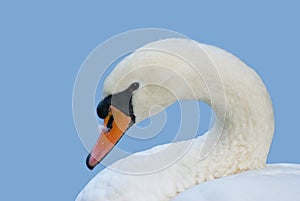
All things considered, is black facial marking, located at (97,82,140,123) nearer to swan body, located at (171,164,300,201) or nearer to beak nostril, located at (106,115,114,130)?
beak nostril, located at (106,115,114,130)

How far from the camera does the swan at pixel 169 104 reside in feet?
8.68

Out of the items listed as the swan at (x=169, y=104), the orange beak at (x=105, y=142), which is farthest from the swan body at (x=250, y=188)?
the orange beak at (x=105, y=142)

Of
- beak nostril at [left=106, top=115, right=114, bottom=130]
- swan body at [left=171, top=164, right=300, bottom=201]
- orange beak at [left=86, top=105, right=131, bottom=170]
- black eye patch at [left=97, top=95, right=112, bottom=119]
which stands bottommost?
swan body at [left=171, top=164, right=300, bottom=201]

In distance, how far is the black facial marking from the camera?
2646 millimetres

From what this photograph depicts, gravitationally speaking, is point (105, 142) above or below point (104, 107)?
below

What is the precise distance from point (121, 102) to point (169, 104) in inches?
6.4

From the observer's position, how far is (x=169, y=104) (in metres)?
2.71

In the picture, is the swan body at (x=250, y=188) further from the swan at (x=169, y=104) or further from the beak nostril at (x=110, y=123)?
the beak nostril at (x=110, y=123)

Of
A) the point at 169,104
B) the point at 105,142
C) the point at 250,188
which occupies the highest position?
the point at 169,104

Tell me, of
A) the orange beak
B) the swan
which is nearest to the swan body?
the swan

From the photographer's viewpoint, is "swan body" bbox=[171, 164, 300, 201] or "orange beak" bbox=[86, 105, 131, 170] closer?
"swan body" bbox=[171, 164, 300, 201]

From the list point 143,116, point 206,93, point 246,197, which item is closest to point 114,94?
point 143,116

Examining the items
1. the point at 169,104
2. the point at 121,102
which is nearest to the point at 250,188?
the point at 169,104

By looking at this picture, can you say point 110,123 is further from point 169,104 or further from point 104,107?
point 169,104
